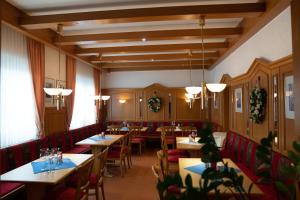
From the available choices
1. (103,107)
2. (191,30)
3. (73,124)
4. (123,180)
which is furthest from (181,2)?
(103,107)

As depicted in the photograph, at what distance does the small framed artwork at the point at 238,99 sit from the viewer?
4840mm

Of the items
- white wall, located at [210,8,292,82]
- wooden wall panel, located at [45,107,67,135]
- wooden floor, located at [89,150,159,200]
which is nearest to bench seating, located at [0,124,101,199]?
wooden wall panel, located at [45,107,67,135]

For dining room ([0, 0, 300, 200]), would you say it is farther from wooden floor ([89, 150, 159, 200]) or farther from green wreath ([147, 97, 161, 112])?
green wreath ([147, 97, 161, 112])

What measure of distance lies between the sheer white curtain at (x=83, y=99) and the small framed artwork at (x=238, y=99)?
14.8ft

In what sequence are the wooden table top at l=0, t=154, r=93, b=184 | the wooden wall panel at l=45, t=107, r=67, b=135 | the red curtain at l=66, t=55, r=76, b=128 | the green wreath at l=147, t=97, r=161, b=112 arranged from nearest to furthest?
the wooden table top at l=0, t=154, r=93, b=184, the wooden wall panel at l=45, t=107, r=67, b=135, the red curtain at l=66, t=55, r=76, b=128, the green wreath at l=147, t=97, r=161, b=112

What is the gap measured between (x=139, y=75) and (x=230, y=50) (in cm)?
426

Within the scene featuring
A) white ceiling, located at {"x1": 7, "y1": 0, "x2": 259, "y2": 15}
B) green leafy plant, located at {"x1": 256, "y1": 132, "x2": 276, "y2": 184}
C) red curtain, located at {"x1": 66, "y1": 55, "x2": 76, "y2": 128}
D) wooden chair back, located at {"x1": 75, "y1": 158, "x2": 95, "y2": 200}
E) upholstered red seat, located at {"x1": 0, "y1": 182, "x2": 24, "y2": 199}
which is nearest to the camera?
green leafy plant, located at {"x1": 256, "y1": 132, "x2": 276, "y2": 184}

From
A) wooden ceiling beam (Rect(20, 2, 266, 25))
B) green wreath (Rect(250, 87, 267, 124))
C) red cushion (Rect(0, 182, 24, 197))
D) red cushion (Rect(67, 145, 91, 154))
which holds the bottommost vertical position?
red cushion (Rect(0, 182, 24, 197))

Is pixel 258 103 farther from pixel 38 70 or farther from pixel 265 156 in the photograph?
pixel 38 70

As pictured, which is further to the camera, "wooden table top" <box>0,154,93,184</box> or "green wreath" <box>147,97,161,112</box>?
"green wreath" <box>147,97,161,112</box>

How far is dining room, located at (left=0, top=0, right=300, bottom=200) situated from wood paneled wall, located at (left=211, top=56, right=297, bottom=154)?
19 millimetres

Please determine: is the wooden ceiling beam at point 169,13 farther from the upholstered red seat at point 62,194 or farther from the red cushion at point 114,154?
the red cushion at point 114,154

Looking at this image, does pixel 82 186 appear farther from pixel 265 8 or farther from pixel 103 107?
pixel 103 107

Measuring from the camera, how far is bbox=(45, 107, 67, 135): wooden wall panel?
5.08m
